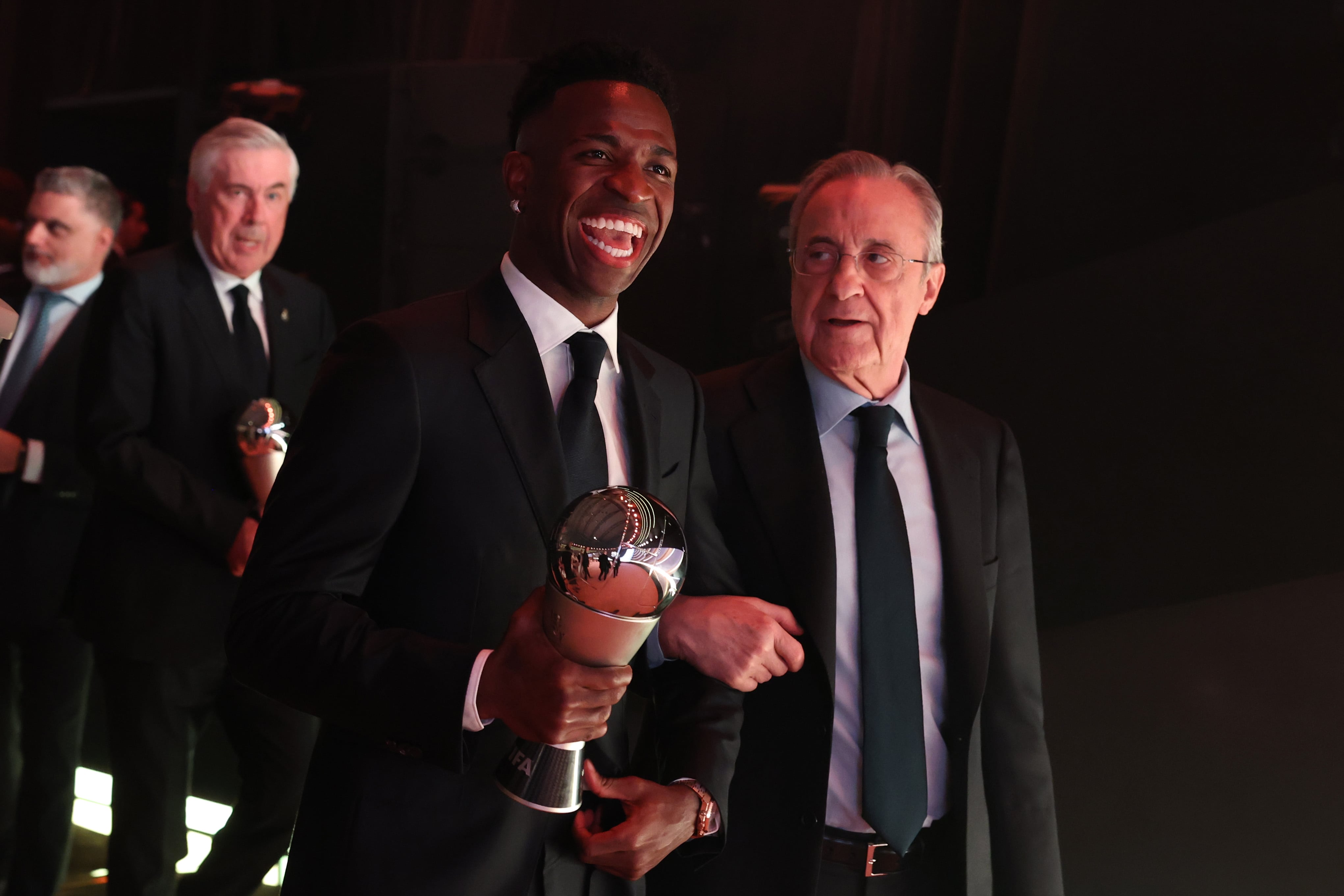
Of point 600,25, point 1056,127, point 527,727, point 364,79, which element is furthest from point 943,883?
point 364,79

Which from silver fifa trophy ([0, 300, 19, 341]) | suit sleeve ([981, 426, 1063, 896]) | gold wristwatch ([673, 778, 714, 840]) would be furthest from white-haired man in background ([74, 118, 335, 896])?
silver fifa trophy ([0, 300, 19, 341])

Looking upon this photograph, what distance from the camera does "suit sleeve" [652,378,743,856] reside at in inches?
62.1

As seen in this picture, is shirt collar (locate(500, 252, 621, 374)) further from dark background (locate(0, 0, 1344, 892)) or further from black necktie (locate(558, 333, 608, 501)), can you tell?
dark background (locate(0, 0, 1344, 892))

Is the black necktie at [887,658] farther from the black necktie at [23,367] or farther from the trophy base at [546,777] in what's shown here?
the black necktie at [23,367]

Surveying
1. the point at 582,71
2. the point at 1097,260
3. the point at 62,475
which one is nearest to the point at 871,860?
the point at 582,71

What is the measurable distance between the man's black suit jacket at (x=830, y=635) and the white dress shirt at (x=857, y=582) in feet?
0.07

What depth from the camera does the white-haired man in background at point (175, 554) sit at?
287 centimetres

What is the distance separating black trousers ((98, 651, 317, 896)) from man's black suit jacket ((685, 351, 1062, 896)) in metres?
1.57

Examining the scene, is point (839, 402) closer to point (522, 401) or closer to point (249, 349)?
point (522, 401)

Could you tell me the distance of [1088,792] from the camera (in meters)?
2.85

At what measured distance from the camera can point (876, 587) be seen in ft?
6.26

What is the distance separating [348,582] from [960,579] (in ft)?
3.59

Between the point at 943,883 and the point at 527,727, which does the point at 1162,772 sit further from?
the point at 527,727

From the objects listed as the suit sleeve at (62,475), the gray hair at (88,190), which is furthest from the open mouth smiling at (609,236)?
the gray hair at (88,190)
